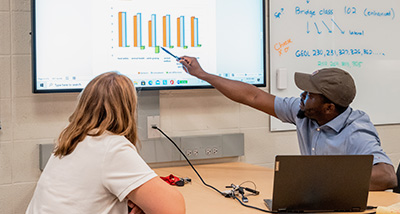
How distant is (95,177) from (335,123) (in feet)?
4.47

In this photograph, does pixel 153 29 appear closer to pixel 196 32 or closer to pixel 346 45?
pixel 196 32

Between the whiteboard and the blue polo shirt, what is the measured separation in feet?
2.01

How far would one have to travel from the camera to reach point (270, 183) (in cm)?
249

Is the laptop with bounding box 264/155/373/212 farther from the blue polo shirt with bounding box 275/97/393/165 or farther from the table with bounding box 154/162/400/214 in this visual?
the blue polo shirt with bounding box 275/97/393/165

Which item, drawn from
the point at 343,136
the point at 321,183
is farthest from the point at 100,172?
the point at 343,136

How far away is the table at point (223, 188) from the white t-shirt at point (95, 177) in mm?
458

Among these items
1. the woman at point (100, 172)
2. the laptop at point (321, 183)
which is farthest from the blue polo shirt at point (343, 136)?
the woman at point (100, 172)

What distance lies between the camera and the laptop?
1.83 meters

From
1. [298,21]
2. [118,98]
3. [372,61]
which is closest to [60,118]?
[118,98]

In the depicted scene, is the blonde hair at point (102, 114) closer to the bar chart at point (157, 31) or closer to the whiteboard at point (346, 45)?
the bar chart at point (157, 31)

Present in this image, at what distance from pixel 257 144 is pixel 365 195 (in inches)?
53.9

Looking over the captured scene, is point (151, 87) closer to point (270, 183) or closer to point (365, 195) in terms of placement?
point (270, 183)

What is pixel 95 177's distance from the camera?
1.59 meters

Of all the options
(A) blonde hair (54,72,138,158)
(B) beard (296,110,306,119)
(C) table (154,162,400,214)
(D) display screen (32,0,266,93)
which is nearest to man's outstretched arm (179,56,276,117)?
(D) display screen (32,0,266,93)
